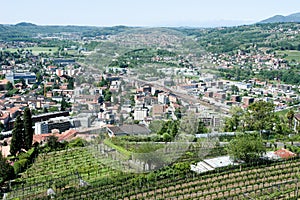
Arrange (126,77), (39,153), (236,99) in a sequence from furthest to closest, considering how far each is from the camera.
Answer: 1. (236,99)
2. (39,153)
3. (126,77)

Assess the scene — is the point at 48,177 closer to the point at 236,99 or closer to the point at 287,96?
the point at 236,99

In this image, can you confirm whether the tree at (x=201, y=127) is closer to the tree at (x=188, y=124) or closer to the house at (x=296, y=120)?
the tree at (x=188, y=124)

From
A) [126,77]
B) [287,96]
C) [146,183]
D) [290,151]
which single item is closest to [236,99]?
[287,96]

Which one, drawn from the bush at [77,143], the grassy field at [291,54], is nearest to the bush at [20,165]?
the bush at [77,143]

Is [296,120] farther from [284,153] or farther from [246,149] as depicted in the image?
[246,149]

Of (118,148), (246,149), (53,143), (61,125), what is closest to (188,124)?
(118,148)

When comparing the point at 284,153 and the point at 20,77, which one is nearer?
the point at 284,153

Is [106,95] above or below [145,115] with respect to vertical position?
above
